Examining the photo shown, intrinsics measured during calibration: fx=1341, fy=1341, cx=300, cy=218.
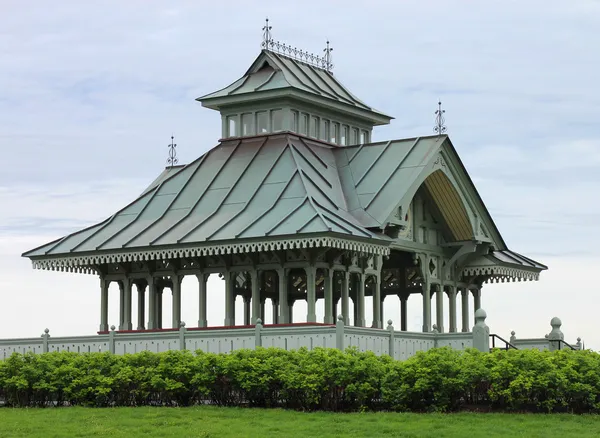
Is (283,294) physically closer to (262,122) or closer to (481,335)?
(481,335)

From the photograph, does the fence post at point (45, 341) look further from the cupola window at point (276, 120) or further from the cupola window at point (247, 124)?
the cupola window at point (276, 120)

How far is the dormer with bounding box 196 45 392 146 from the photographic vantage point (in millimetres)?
46594

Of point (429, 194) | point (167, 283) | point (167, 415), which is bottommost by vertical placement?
point (167, 415)

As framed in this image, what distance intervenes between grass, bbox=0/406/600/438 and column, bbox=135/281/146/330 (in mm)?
15379

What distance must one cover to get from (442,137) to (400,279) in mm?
6673

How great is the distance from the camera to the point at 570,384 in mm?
31328

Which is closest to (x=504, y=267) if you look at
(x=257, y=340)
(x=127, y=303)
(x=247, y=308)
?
(x=247, y=308)

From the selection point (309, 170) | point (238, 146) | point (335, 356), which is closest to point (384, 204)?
point (309, 170)

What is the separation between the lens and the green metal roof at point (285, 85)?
46.6m

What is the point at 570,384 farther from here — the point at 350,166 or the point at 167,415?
the point at 350,166

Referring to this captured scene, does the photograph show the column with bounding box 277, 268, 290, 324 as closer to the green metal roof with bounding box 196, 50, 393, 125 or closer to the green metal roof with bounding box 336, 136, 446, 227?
the green metal roof with bounding box 336, 136, 446, 227

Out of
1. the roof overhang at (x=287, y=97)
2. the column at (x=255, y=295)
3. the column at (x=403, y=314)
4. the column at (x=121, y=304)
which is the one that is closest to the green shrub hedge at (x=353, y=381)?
the column at (x=255, y=295)

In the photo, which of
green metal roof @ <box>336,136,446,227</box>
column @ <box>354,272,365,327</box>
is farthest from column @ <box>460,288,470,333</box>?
column @ <box>354,272,365,327</box>

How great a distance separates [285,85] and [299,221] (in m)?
7.54
